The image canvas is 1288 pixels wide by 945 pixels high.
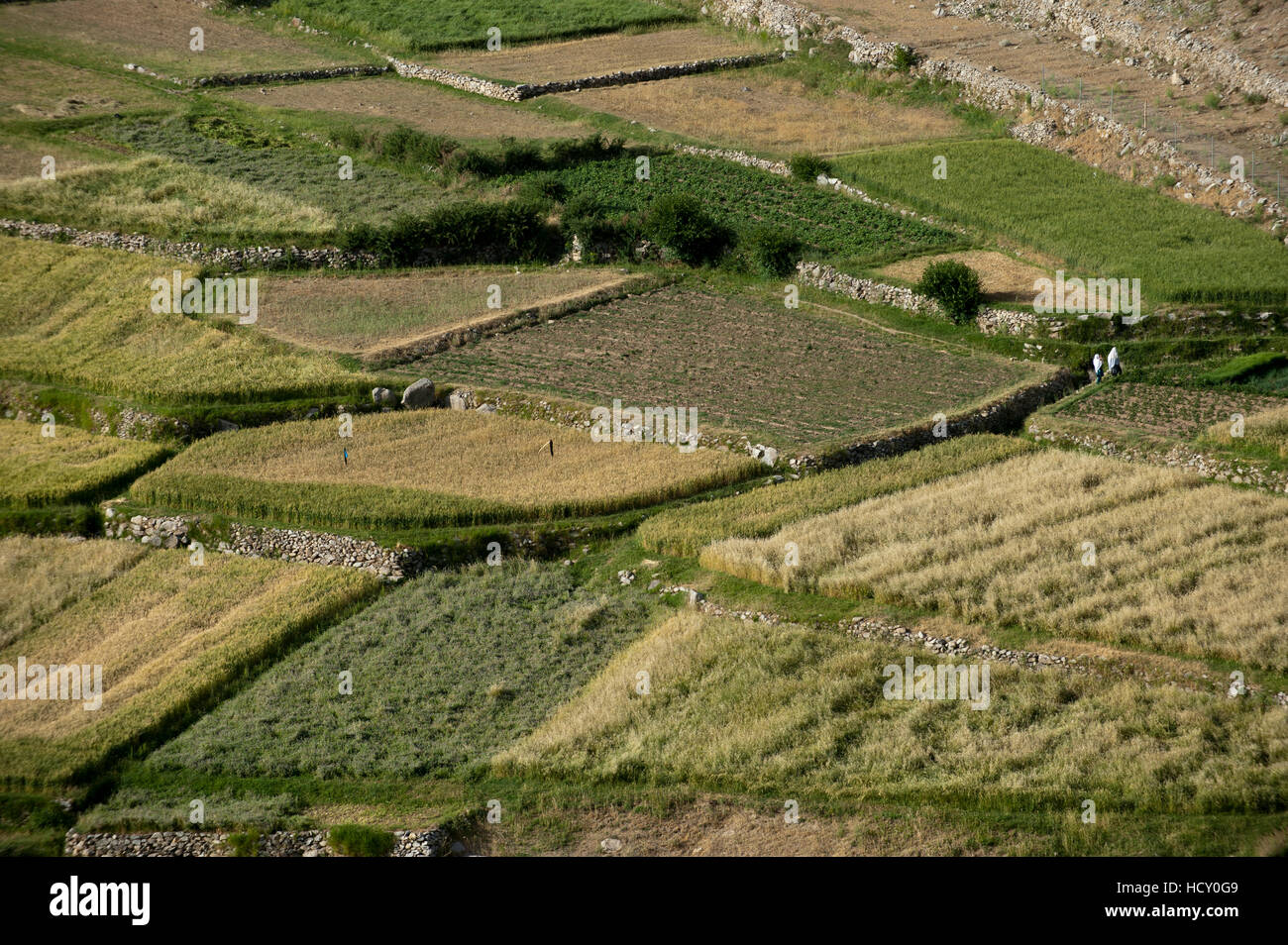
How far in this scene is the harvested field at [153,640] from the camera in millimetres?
30312

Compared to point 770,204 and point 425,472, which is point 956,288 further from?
point 425,472

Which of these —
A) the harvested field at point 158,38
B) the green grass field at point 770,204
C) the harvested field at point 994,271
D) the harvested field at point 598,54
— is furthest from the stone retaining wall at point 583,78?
the harvested field at point 994,271

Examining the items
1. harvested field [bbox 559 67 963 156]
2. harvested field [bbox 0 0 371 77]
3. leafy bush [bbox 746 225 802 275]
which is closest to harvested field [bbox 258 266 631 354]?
leafy bush [bbox 746 225 802 275]

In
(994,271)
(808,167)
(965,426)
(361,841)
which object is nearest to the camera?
(361,841)

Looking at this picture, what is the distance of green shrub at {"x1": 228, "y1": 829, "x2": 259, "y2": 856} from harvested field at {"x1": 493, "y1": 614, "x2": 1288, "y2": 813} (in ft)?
16.0

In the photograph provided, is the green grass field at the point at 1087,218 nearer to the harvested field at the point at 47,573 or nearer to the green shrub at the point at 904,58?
the green shrub at the point at 904,58

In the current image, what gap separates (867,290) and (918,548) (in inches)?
770

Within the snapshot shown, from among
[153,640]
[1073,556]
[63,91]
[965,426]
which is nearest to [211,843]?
[153,640]

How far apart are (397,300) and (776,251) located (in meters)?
14.3

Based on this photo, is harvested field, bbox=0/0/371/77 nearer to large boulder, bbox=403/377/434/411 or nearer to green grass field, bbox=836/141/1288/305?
green grass field, bbox=836/141/1288/305

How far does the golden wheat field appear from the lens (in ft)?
102

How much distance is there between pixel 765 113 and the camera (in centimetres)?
6938

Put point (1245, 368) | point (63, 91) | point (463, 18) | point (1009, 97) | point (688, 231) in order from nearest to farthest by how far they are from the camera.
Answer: point (1245, 368) < point (688, 231) < point (1009, 97) < point (63, 91) < point (463, 18)

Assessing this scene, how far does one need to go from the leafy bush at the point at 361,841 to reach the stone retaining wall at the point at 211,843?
14 centimetres
